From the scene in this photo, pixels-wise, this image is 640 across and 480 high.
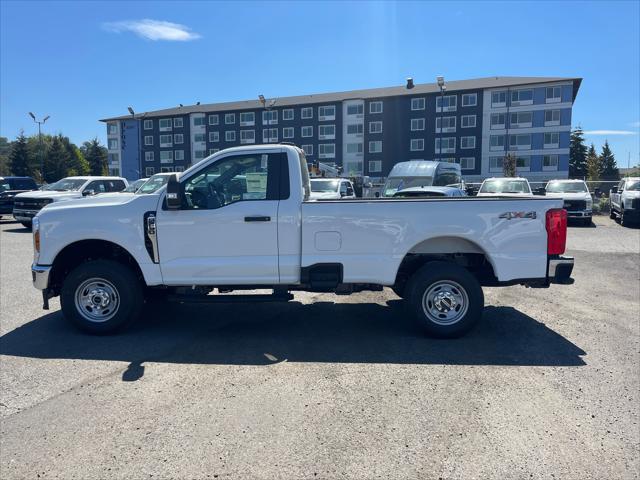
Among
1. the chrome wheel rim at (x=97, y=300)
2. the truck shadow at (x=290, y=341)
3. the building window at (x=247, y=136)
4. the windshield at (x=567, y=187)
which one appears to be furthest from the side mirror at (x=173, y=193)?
the building window at (x=247, y=136)

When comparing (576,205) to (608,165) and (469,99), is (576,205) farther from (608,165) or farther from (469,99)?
(608,165)

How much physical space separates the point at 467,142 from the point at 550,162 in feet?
33.4

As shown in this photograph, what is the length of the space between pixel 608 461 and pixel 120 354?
465 centimetres

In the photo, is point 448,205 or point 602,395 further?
point 448,205

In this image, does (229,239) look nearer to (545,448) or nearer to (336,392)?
(336,392)

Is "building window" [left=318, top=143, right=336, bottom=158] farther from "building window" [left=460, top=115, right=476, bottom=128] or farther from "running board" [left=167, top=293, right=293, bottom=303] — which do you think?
"running board" [left=167, top=293, right=293, bottom=303]

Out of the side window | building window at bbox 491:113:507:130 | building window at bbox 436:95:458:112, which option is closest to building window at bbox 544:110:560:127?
building window at bbox 491:113:507:130

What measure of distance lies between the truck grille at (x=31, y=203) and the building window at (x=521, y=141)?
185 ft

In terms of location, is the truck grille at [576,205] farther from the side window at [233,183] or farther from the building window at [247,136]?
the building window at [247,136]

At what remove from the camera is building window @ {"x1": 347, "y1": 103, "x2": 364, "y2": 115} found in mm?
68750

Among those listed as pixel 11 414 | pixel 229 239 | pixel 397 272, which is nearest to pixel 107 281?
pixel 229 239

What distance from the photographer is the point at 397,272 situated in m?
6.05

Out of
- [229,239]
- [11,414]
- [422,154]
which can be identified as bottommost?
[11,414]

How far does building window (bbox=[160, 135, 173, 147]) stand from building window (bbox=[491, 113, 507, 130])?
48.8 m
